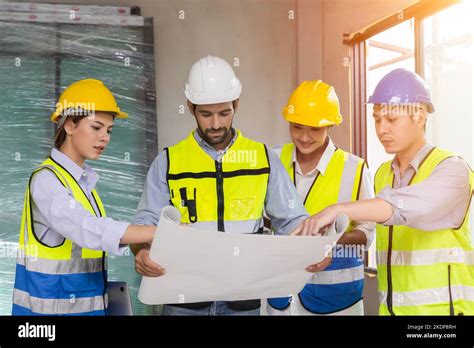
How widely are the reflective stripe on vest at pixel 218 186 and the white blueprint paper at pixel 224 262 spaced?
193mm

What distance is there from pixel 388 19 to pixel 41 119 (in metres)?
1.80

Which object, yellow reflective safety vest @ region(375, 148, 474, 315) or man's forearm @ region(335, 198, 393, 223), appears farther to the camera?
yellow reflective safety vest @ region(375, 148, 474, 315)

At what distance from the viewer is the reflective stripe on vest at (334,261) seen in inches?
77.5

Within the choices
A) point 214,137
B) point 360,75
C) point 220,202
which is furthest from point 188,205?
point 360,75

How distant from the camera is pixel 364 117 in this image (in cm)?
273

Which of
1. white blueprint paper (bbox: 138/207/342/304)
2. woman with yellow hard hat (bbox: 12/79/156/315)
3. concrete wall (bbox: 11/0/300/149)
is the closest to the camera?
white blueprint paper (bbox: 138/207/342/304)

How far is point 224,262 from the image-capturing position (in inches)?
54.6

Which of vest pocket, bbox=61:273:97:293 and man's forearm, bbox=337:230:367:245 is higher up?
man's forearm, bbox=337:230:367:245

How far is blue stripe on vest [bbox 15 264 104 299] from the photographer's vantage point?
152 centimetres

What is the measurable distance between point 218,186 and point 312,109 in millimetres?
561

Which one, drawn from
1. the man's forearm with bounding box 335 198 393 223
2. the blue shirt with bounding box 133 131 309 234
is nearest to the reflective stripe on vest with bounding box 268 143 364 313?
the blue shirt with bounding box 133 131 309 234

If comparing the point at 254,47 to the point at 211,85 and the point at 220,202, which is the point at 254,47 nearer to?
A: the point at 211,85

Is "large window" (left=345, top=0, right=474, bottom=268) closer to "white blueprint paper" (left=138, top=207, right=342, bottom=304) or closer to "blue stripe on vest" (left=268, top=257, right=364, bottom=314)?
"blue stripe on vest" (left=268, top=257, right=364, bottom=314)
